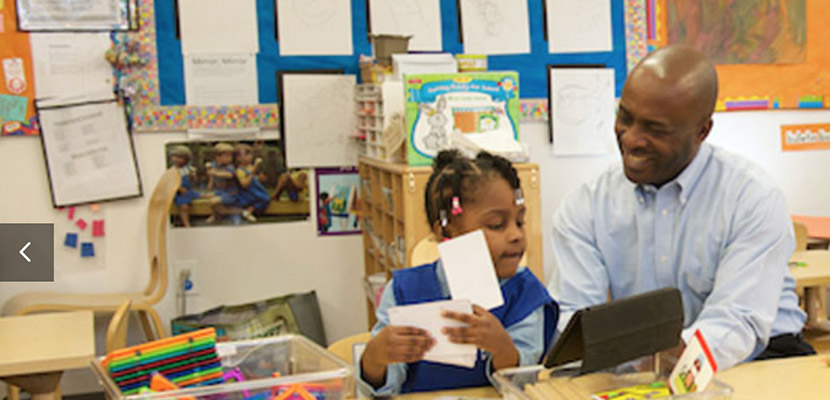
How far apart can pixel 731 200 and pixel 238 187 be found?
2.82m

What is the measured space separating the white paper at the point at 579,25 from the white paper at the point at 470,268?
333 cm

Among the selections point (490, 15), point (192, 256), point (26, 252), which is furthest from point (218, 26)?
point (26, 252)

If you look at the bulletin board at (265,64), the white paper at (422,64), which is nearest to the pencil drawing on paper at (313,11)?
the bulletin board at (265,64)

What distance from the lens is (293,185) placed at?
4.32m

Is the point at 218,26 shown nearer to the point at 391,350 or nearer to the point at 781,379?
the point at 391,350

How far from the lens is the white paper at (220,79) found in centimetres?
414

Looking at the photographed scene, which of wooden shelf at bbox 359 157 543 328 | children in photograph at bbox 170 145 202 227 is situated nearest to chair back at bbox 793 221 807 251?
wooden shelf at bbox 359 157 543 328

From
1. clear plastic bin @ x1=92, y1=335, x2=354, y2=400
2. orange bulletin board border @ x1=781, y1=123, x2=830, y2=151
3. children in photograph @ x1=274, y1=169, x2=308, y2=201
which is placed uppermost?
orange bulletin board border @ x1=781, y1=123, x2=830, y2=151

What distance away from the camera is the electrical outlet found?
4.25 m

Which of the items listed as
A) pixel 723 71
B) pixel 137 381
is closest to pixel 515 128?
pixel 723 71

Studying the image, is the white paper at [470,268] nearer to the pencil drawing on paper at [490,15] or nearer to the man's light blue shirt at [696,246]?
the man's light blue shirt at [696,246]

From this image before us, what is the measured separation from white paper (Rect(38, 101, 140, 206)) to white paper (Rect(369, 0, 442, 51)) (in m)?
1.34

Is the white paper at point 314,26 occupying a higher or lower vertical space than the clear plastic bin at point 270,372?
higher

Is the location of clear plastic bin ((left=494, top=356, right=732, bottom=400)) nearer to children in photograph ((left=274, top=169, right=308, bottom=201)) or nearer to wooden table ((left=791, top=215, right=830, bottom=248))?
children in photograph ((left=274, top=169, right=308, bottom=201))
